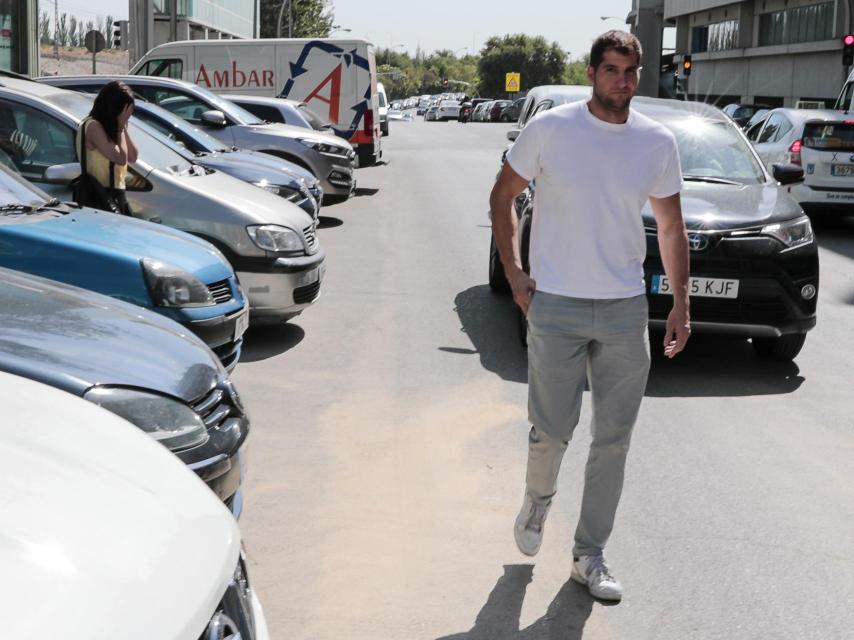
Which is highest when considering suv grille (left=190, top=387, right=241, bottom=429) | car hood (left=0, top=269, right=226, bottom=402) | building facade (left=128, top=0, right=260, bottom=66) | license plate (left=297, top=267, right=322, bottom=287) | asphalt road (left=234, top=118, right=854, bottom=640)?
building facade (left=128, top=0, right=260, bottom=66)

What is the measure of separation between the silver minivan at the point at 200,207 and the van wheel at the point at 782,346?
3042mm

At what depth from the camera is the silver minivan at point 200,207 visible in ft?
26.9

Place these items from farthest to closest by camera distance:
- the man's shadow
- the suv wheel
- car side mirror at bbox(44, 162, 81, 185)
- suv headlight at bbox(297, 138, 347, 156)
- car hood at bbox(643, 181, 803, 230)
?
suv headlight at bbox(297, 138, 347, 156) < the suv wheel < car side mirror at bbox(44, 162, 81, 185) < car hood at bbox(643, 181, 803, 230) < the man's shadow

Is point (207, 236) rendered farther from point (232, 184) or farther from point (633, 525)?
point (633, 525)

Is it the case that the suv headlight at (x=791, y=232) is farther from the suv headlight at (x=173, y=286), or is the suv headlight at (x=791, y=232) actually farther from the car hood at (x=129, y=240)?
the suv headlight at (x=173, y=286)

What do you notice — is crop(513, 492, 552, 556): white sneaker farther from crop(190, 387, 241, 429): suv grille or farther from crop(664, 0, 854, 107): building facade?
crop(664, 0, 854, 107): building facade

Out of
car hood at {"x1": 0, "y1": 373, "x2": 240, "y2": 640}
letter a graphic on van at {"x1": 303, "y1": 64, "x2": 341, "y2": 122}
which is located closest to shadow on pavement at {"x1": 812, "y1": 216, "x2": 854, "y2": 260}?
letter a graphic on van at {"x1": 303, "y1": 64, "x2": 341, "y2": 122}

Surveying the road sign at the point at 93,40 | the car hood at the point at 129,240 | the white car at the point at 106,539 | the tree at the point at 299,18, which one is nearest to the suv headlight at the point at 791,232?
the car hood at the point at 129,240

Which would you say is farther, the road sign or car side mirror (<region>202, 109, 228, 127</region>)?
the road sign

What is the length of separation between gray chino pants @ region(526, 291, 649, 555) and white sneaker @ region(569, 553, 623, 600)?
1.5 inches

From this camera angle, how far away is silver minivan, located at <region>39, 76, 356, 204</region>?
1522 centimetres

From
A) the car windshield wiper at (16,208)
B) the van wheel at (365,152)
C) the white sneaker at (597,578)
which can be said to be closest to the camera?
the white sneaker at (597,578)

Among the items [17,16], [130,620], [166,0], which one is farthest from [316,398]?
[166,0]

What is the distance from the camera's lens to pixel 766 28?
184 ft
